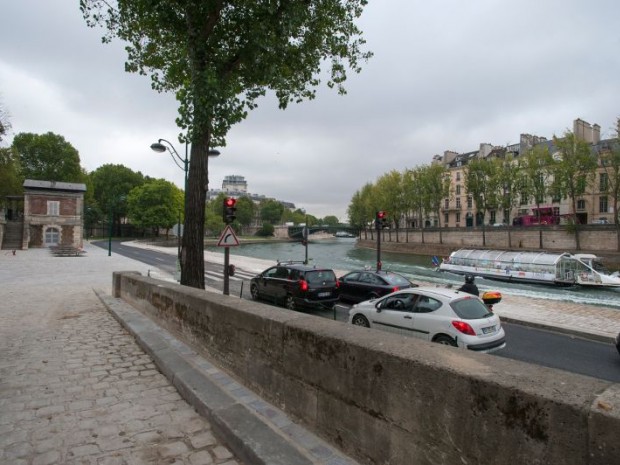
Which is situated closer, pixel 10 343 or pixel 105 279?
pixel 10 343

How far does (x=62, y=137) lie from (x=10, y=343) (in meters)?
72.8

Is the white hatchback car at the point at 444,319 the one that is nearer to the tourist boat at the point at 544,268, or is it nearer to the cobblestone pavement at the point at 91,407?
the cobblestone pavement at the point at 91,407

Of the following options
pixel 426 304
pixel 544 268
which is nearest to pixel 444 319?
pixel 426 304

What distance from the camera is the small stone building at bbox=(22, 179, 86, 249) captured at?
46.2m

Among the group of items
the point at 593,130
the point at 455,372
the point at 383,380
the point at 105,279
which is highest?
the point at 593,130

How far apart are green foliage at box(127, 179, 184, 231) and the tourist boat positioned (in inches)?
2323

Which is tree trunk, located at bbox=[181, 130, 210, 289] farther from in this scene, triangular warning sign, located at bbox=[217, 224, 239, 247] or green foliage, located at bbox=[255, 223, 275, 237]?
green foliage, located at bbox=[255, 223, 275, 237]

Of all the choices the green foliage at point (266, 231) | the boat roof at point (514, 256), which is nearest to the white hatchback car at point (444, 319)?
the boat roof at point (514, 256)

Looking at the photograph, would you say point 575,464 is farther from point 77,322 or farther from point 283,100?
point 283,100

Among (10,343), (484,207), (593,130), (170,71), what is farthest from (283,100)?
(593,130)

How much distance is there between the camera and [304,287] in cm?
1291

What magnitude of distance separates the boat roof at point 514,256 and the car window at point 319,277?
18.5 m

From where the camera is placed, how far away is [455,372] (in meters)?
2.06

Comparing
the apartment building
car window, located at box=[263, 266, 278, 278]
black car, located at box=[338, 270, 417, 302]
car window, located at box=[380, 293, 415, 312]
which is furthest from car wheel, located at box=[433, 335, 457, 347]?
the apartment building
